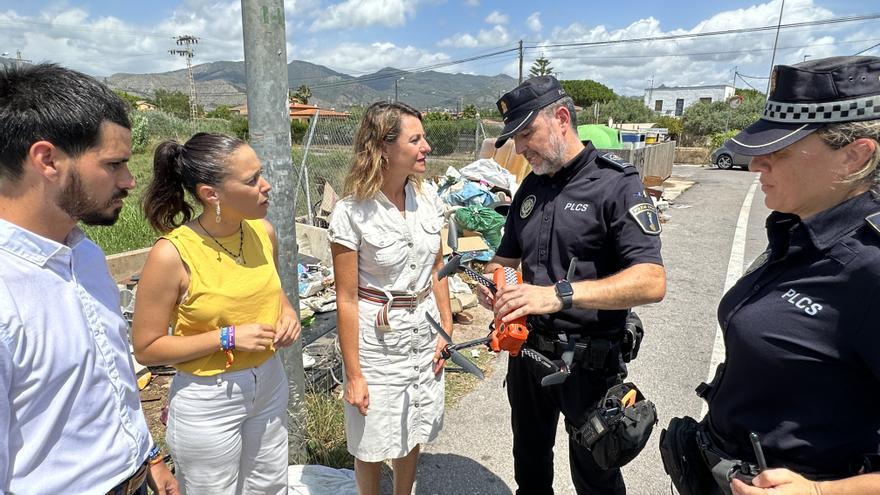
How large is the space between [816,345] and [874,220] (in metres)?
0.35

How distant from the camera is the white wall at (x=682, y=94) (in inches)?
2758

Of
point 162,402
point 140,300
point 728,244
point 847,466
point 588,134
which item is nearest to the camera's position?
point 847,466

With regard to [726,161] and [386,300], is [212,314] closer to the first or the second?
[386,300]

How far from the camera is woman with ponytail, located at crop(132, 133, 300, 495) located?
195 centimetres

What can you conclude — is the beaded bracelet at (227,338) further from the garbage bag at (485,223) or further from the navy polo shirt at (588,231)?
the garbage bag at (485,223)

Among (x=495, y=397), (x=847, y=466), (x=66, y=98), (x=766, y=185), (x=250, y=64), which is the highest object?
(x=250, y=64)

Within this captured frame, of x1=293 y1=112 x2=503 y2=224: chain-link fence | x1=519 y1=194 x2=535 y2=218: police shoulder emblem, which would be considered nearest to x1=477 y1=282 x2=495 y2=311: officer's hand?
x1=519 y1=194 x2=535 y2=218: police shoulder emblem

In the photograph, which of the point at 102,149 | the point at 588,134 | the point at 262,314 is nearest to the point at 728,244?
the point at 588,134

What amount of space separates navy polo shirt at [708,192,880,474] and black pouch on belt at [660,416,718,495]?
0.24 m

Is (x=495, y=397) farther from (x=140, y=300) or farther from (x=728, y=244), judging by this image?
(x=728, y=244)

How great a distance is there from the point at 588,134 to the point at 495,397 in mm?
10413

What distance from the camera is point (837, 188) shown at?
135 centimetres

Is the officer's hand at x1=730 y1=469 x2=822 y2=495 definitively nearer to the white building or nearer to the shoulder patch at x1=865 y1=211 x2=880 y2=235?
the shoulder patch at x1=865 y1=211 x2=880 y2=235

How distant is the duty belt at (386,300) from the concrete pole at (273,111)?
583mm
